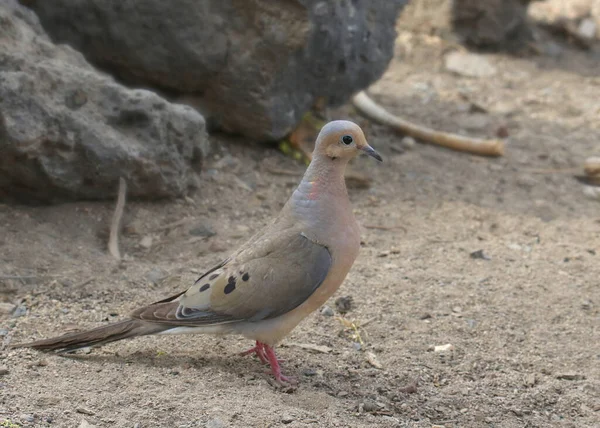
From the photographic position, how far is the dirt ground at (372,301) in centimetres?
386

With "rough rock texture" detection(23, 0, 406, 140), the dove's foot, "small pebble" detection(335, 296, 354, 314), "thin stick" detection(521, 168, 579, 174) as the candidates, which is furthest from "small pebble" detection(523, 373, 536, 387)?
"thin stick" detection(521, 168, 579, 174)

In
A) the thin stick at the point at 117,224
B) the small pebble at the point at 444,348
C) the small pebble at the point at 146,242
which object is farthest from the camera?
the small pebble at the point at 146,242

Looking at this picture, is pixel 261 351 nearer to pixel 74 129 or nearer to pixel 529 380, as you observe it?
pixel 529 380

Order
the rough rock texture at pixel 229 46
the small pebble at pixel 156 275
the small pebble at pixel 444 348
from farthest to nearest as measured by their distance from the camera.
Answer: the rough rock texture at pixel 229 46 < the small pebble at pixel 156 275 < the small pebble at pixel 444 348

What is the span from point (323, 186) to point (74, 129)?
6.15 ft

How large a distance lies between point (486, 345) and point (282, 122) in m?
2.55

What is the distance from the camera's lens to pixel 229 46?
634 cm

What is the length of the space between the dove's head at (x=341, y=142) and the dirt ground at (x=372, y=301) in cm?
105

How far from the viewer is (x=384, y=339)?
468cm

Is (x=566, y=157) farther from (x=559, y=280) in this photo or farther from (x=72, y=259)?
(x=72, y=259)

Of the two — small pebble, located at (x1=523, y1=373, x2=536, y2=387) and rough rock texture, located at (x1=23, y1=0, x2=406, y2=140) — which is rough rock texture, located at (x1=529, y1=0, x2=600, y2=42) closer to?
rough rock texture, located at (x1=23, y1=0, x2=406, y2=140)

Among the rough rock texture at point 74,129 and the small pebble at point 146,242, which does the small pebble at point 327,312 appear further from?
the rough rock texture at point 74,129

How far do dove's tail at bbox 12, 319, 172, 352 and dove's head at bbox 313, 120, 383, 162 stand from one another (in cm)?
108

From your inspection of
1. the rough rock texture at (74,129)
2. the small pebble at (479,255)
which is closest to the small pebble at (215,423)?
the rough rock texture at (74,129)
